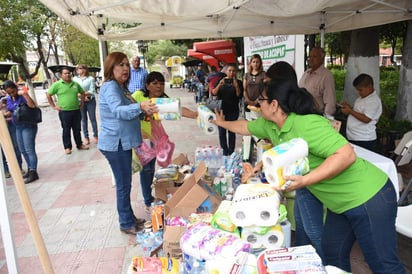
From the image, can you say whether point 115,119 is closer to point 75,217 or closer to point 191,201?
point 191,201

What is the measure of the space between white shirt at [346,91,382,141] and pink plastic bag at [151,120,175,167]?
2179 millimetres

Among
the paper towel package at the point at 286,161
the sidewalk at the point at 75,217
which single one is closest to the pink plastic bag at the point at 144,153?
the sidewalk at the point at 75,217

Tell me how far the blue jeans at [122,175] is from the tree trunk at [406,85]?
5163mm

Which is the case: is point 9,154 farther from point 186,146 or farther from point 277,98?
point 186,146

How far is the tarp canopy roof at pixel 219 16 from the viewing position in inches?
133

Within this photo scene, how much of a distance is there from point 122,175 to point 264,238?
1.70 m

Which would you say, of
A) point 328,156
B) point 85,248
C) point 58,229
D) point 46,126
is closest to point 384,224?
point 328,156

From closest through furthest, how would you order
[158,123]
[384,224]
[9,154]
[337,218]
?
[9,154] → [384,224] → [337,218] → [158,123]

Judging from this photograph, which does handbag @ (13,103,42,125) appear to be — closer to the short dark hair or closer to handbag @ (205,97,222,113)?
handbag @ (205,97,222,113)

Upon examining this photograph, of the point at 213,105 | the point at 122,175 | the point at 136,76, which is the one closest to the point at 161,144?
the point at 213,105

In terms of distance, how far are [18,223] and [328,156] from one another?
3.69 meters

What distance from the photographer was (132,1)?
3.15 metres

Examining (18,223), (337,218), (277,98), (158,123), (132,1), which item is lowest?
(18,223)

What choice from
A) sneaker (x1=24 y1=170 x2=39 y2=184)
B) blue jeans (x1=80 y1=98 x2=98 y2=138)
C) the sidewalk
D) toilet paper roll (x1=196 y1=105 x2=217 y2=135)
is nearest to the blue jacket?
toilet paper roll (x1=196 y1=105 x2=217 y2=135)
